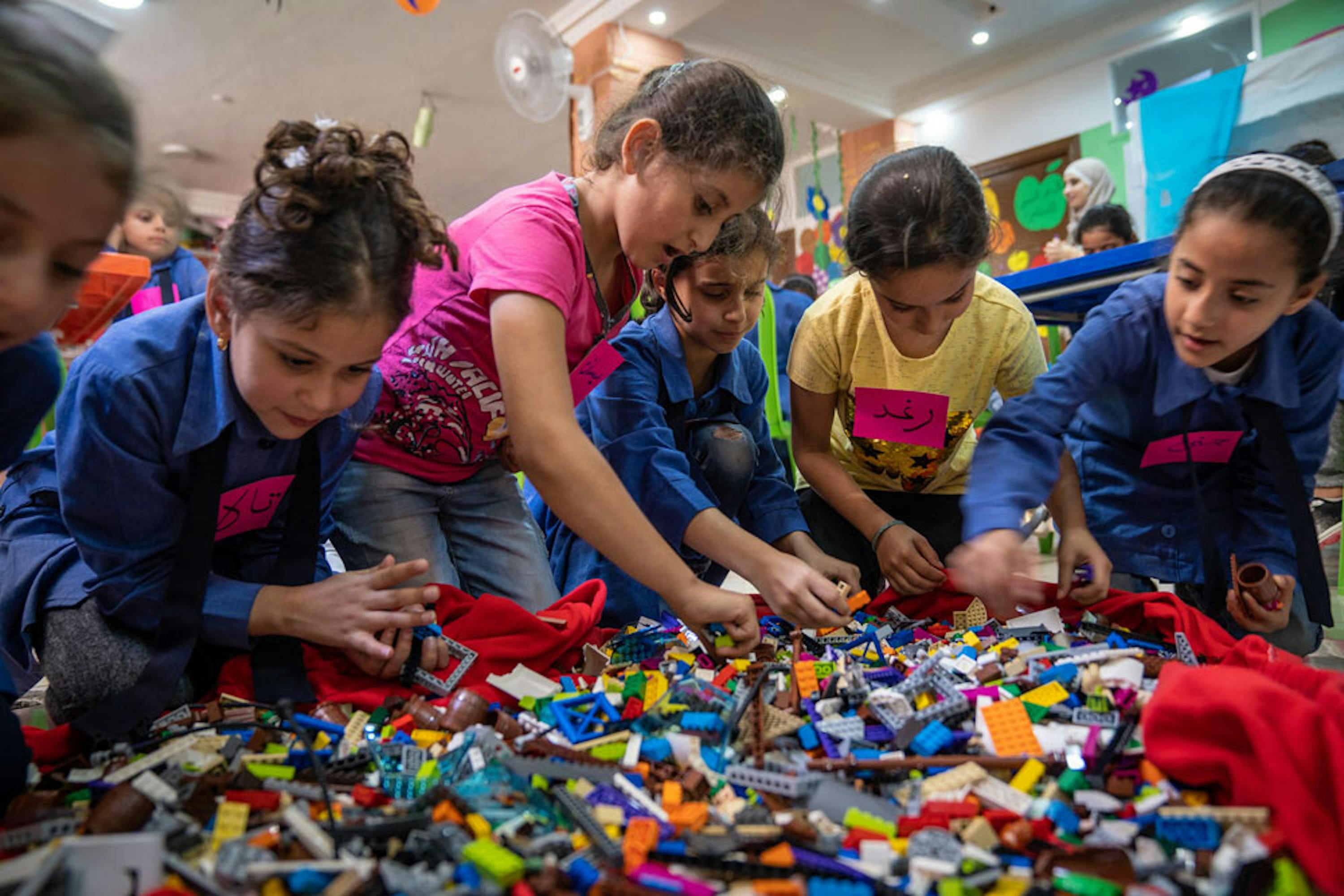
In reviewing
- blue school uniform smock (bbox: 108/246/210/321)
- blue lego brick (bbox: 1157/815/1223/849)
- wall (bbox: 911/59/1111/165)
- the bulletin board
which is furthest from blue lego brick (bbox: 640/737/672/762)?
the bulletin board

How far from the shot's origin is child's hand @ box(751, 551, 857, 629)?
3.51ft

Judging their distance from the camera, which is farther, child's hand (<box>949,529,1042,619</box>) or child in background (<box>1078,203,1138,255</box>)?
child in background (<box>1078,203,1138,255</box>)

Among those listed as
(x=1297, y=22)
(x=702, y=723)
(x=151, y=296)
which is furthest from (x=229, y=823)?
(x=1297, y=22)

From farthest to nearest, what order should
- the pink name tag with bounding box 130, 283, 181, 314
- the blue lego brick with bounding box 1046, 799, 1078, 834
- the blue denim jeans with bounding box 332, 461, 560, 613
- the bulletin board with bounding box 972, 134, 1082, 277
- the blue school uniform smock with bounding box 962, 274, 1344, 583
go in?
the bulletin board with bounding box 972, 134, 1082, 277 < the pink name tag with bounding box 130, 283, 181, 314 < the blue denim jeans with bounding box 332, 461, 560, 613 < the blue school uniform smock with bounding box 962, 274, 1344, 583 < the blue lego brick with bounding box 1046, 799, 1078, 834

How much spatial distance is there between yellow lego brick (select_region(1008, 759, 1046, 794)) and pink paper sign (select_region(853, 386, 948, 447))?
0.82 meters

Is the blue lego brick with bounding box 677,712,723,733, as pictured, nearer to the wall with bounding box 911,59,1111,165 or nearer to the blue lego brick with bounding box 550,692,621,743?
Result: the blue lego brick with bounding box 550,692,621,743

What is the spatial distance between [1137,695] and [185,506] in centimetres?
113

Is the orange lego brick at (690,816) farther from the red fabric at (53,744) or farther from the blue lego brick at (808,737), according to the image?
the red fabric at (53,744)

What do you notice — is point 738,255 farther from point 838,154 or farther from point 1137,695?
point 838,154

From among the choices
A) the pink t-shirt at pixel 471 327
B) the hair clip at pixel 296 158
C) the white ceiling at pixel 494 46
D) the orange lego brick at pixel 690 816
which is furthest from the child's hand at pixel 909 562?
the white ceiling at pixel 494 46

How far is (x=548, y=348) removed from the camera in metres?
1.03

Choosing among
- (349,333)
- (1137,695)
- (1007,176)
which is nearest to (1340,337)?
(1137,695)

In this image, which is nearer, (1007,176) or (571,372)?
(571,372)

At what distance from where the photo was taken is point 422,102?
19.1 ft
